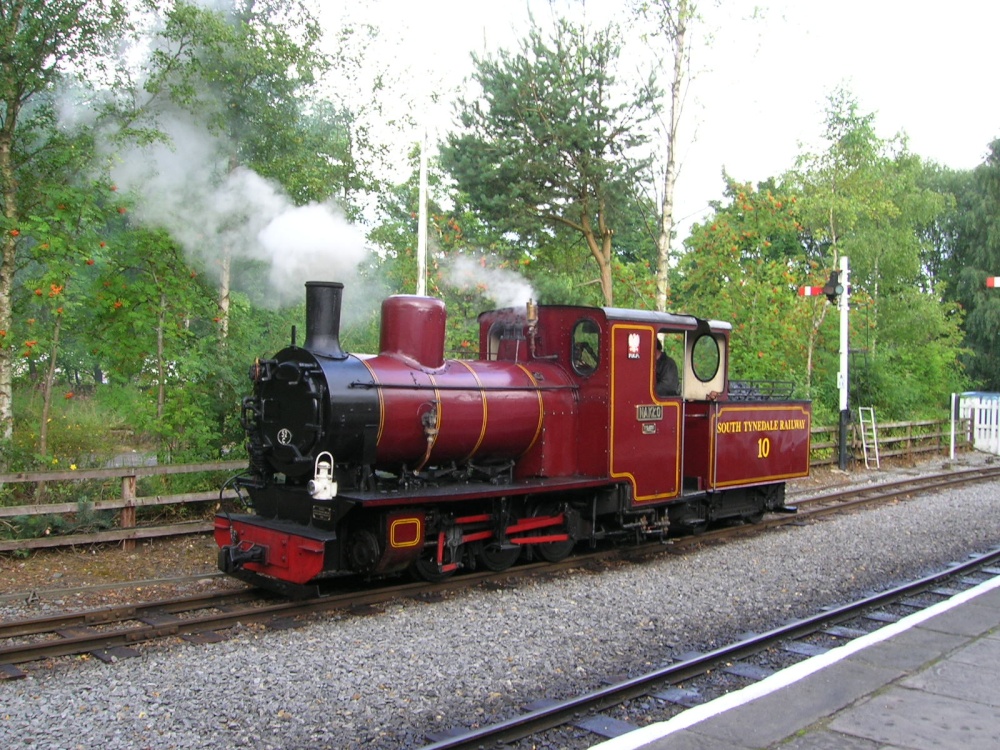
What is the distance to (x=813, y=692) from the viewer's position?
461 centimetres

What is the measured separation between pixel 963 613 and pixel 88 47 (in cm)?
984

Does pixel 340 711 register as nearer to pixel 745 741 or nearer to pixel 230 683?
pixel 230 683

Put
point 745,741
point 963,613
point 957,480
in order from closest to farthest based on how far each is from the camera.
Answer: point 745,741 < point 963,613 < point 957,480

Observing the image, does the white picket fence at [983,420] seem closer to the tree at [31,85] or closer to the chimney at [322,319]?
the chimney at [322,319]

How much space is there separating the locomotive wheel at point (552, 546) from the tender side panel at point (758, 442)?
6.59ft

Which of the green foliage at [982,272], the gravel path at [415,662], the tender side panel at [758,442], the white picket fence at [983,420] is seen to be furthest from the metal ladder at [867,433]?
the green foliage at [982,272]

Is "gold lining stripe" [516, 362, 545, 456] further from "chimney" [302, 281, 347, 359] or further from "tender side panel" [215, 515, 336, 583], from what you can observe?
"tender side panel" [215, 515, 336, 583]

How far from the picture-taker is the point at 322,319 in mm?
6641

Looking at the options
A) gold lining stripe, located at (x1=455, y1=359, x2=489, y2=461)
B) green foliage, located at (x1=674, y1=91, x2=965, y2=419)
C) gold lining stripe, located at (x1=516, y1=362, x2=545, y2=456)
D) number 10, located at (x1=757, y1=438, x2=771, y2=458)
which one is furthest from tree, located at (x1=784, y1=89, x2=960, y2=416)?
gold lining stripe, located at (x1=455, y1=359, x2=489, y2=461)

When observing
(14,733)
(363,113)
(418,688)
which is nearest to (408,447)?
(418,688)

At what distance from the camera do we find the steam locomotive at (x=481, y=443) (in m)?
6.42

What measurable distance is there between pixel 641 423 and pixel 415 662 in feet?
12.7

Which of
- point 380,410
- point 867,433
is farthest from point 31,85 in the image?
point 867,433

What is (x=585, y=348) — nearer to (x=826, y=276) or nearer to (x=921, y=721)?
(x=921, y=721)
